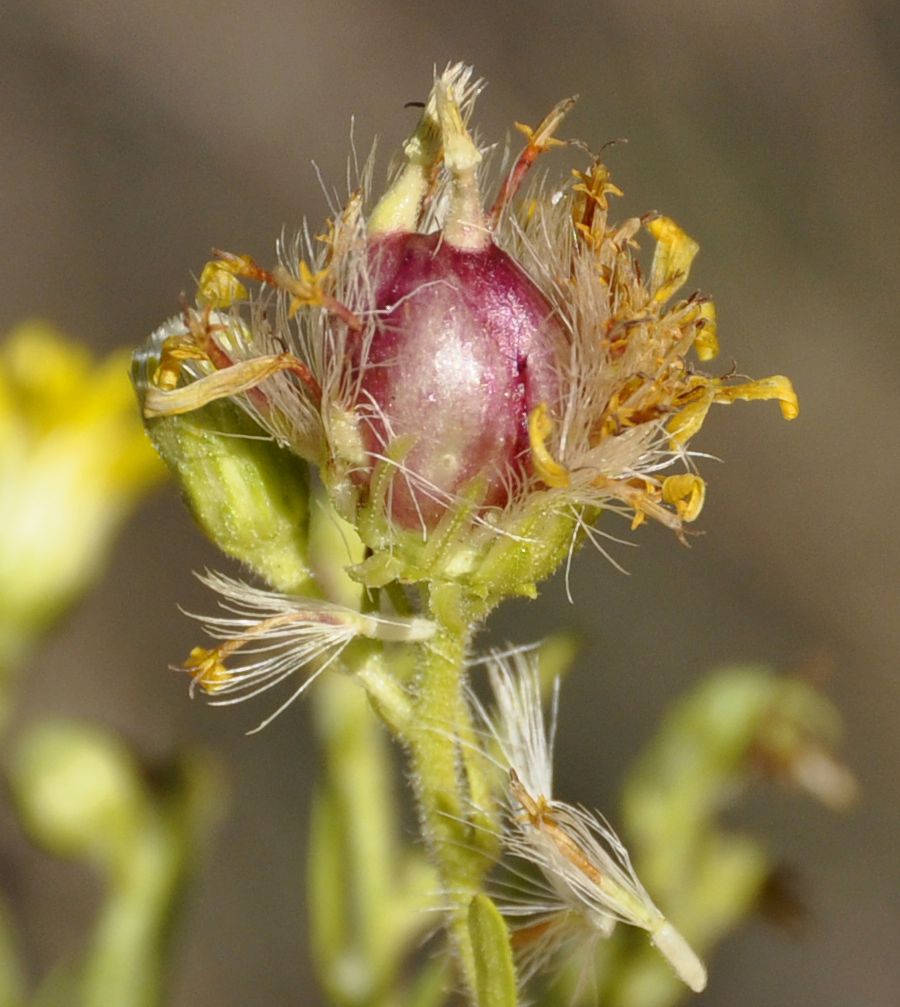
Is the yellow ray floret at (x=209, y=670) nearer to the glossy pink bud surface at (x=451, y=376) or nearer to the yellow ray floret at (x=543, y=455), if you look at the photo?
the glossy pink bud surface at (x=451, y=376)

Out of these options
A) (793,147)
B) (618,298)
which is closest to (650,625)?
(793,147)

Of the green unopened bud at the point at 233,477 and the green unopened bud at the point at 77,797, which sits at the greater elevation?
the green unopened bud at the point at 233,477

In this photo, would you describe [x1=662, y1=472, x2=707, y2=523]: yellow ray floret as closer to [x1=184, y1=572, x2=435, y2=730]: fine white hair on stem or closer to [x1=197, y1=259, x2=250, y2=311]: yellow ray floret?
[x1=184, y1=572, x2=435, y2=730]: fine white hair on stem

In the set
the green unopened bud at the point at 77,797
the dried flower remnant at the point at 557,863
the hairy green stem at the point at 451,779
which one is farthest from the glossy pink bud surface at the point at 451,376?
the green unopened bud at the point at 77,797

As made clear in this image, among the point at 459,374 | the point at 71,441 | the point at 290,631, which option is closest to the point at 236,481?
the point at 290,631

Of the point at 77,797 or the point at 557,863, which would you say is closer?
the point at 557,863

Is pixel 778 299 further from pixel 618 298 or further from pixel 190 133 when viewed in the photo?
pixel 618 298

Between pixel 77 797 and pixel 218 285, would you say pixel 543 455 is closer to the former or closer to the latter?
pixel 218 285

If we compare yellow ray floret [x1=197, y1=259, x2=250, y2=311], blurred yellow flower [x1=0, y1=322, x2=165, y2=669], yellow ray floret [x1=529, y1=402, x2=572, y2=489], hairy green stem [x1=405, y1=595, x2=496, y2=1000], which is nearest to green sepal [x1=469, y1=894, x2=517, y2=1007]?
hairy green stem [x1=405, y1=595, x2=496, y2=1000]
